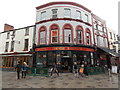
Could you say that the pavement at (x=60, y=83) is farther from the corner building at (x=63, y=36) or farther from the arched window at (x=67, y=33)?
the arched window at (x=67, y=33)

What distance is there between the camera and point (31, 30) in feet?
57.5

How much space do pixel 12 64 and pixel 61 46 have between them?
37.1ft


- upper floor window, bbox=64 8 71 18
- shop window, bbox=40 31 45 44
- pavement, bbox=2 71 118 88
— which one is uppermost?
upper floor window, bbox=64 8 71 18

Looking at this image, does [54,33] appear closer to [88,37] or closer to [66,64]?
[66,64]

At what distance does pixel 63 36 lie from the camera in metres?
14.2

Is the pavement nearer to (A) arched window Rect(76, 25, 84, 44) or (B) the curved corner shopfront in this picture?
(B) the curved corner shopfront

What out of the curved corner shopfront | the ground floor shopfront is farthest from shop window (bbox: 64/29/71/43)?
the ground floor shopfront

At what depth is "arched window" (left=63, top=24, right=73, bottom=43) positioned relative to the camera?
47.0 ft

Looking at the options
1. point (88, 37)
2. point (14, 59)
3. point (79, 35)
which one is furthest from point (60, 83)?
point (14, 59)

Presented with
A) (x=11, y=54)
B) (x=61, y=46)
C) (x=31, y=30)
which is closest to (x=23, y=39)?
(x=31, y=30)

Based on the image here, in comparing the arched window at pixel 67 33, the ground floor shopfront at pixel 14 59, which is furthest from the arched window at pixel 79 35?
the ground floor shopfront at pixel 14 59

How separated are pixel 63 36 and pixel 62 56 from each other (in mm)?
3208

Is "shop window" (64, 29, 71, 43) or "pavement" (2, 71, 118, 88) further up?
"shop window" (64, 29, 71, 43)

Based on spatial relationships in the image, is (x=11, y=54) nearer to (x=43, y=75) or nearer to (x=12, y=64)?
(x=12, y=64)
